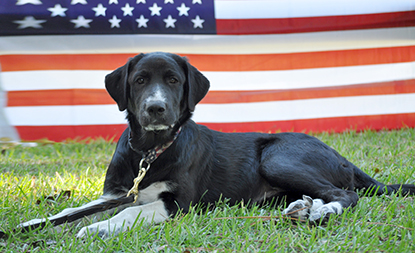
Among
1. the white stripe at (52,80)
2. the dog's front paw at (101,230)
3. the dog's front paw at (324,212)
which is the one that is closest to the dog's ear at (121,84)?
the dog's front paw at (101,230)

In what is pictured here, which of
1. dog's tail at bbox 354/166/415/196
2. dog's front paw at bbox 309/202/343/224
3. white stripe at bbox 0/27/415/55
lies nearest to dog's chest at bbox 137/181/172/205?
dog's front paw at bbox 309/202/343/224

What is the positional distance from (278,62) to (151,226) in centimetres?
449

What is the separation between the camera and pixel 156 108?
2.41 metres

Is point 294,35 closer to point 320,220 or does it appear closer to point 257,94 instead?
point 257,94

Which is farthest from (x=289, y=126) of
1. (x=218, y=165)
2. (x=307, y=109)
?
(x=218, y=165)

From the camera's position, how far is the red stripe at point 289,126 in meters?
5.81

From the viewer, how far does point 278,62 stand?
19.7 feet

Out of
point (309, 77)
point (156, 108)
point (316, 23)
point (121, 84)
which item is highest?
point (316, 23)

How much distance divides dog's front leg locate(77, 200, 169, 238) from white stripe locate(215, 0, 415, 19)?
165 inches

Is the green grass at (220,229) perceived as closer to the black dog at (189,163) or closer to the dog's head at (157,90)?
the black dog at (189,163)

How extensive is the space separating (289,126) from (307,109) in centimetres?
42

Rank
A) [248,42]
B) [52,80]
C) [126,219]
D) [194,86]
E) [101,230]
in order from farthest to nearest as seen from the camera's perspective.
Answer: [248,42] → [52,80] → [194,86] → [126,219] → [101,230]

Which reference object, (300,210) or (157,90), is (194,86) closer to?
(157,90)

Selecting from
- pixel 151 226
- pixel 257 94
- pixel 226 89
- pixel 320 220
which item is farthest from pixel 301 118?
pixel 151 226
